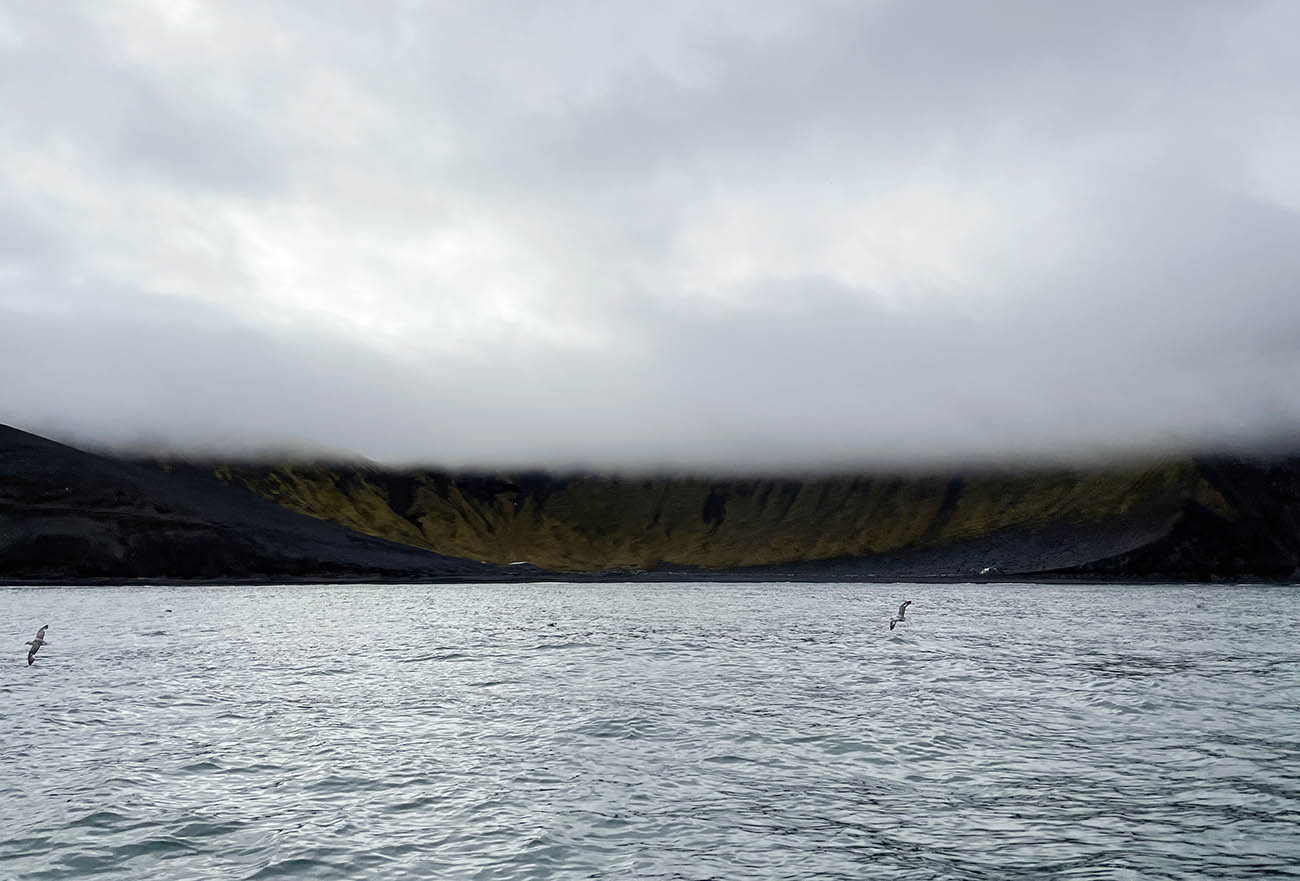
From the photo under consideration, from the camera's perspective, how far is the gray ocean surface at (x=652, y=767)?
18.0 metres

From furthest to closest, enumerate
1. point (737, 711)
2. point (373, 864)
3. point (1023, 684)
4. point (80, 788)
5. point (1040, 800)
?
point (1023, 684)
point (737, 711)
point (80, 788)
point (1040, 800)
point (373, 864)

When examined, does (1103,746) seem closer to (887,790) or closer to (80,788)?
(887,790)

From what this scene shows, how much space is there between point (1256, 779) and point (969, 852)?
36.1ft

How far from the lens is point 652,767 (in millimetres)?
26250

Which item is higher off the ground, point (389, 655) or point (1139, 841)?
point (1139, 841)

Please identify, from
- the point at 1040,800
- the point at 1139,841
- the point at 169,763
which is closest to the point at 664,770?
the point at 1040,800

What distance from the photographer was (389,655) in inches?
2408

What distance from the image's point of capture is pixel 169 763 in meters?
26.7

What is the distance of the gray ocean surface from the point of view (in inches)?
708

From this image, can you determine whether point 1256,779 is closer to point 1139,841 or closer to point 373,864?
point 1139,841

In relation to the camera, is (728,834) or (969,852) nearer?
(969,852)

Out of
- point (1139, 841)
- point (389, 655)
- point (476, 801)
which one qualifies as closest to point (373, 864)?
point (476, 801)

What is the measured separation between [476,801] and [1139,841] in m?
14.0

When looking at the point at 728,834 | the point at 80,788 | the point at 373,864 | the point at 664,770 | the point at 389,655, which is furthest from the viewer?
the point at 389,655
